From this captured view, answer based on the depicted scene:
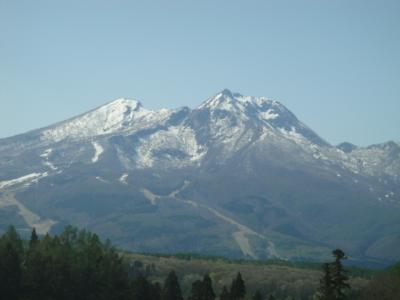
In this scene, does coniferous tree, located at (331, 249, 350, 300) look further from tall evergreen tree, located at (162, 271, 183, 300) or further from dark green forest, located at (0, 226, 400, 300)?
tall evergreen tree, located at (162, 271, 183, 300)

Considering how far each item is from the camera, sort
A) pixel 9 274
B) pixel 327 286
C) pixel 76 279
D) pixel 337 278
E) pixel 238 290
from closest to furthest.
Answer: pixel 337 278 < pixel 327 286 < pixel 238 290 < pixel 9 274 < pixel 76 279

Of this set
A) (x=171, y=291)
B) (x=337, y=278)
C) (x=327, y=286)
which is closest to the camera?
(x=337, y=278)

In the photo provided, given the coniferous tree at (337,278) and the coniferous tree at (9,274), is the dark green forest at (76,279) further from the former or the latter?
the coniferous tree at (337,278)

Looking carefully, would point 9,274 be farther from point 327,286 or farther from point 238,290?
point 327,286

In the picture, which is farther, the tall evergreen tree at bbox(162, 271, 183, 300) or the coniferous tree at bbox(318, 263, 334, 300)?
the tall evergreen tree at bbox(162, 271, 183, 300)

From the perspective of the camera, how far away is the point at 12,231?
130m

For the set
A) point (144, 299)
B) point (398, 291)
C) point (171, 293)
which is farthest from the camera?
point (398, 291)

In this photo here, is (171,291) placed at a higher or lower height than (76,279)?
lower

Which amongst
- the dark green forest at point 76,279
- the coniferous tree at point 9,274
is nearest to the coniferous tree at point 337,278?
the dark green forest at point 76,279

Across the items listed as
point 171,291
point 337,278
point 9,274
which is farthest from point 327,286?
point 9,274

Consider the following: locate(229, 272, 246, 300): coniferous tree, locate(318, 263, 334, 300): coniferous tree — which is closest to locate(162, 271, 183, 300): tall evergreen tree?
locate(229, 272, 246, 300): coniferous tree

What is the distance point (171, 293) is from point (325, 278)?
58613 millimetres

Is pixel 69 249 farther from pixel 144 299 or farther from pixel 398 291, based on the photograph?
pixel 398 291

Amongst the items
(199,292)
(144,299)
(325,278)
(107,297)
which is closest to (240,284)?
(199,292)
